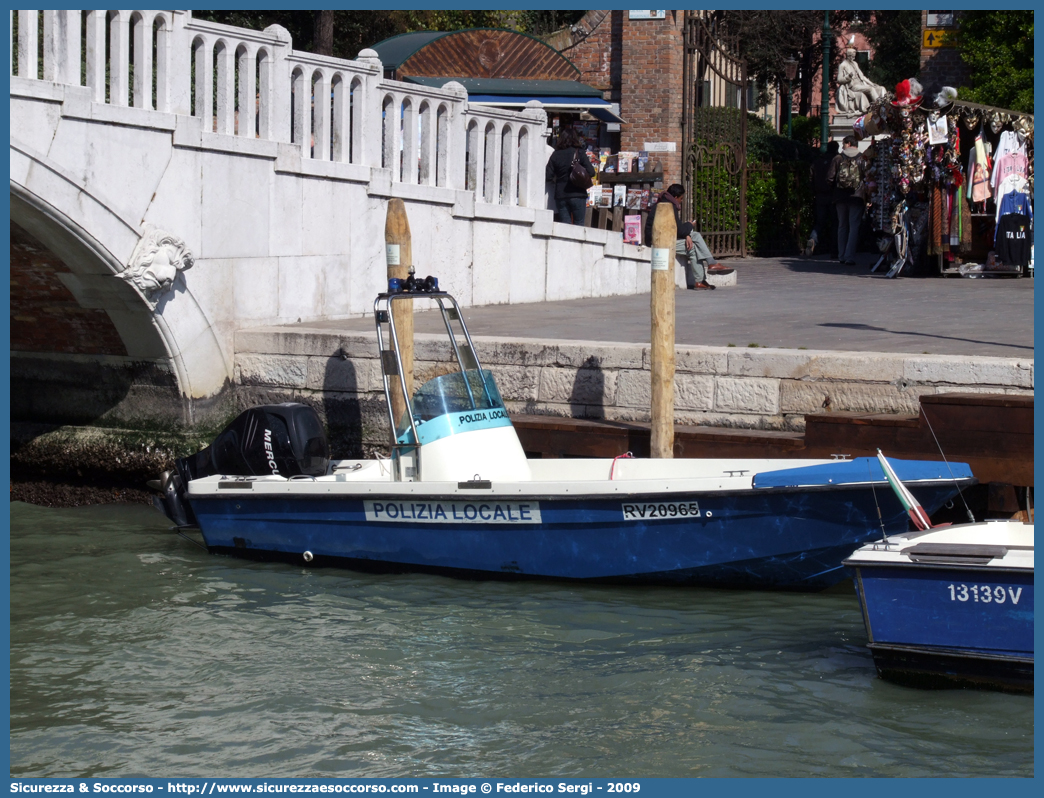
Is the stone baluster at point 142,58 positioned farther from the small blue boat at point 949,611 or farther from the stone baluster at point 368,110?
the small blue boat at point 949,611

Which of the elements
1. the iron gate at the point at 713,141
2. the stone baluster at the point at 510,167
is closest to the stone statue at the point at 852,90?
the iron gate at the point at 713,141

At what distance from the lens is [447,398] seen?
7773 millimetres

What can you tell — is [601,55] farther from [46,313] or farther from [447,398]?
[447,398]

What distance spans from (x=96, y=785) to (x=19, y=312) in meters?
6.77

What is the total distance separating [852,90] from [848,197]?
33.0 ft

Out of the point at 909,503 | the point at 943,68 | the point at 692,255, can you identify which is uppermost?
the point at 943,68

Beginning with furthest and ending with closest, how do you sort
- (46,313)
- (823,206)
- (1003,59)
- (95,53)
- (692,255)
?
(823,206), (1003,59), (692,255), (46,313), (95,53)

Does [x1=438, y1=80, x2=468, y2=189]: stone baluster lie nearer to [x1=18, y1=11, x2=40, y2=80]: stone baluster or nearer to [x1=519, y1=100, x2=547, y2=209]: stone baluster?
[x1=519, y1=100, x2=547, y2=209]: stone baluster

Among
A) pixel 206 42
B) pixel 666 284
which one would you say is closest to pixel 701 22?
pixel 206 42

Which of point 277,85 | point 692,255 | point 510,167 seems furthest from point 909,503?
point 692,255

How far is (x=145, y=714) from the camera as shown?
5.56 metres

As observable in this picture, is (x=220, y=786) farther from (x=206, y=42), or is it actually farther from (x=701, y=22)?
(x=701, y=22)

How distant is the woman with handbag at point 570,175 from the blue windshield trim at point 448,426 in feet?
22.3

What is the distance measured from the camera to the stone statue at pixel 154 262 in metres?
9.64
